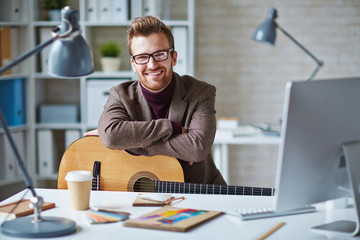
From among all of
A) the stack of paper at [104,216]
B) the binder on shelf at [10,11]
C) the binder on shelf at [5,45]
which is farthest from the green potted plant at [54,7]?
the stack of paper at [104,216]

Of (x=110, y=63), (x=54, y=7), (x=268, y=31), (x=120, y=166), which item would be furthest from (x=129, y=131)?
(x=54, y=7)

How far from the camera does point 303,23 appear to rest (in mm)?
4188

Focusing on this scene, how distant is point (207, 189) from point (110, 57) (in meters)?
2.31

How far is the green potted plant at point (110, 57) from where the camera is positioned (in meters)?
3.99

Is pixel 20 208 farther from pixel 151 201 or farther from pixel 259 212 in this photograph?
pixel 259 212

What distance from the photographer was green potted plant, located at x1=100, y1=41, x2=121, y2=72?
13.1 feet

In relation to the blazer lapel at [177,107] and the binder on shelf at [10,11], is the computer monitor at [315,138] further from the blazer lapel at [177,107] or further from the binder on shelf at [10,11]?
the binder on shelf at [10,11]

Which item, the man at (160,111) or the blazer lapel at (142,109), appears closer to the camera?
the man at (160,111)

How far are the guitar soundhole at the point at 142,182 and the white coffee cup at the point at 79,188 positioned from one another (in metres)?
0.53

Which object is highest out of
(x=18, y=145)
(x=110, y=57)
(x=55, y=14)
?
(x=55, y=14)

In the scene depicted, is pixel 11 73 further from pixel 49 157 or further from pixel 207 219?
pixel 207 219

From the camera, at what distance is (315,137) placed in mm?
1334

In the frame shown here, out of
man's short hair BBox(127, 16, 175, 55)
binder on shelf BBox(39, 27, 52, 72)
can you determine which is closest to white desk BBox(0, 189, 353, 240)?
man's short hair BBox(127, 16, 175, 55)

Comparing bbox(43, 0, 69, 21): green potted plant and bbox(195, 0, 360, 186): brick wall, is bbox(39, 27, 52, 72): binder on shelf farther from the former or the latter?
bbox(195, 0, 360, 186): brick wall
